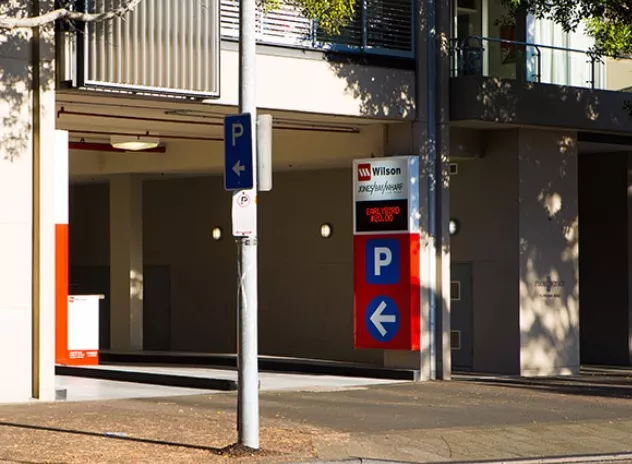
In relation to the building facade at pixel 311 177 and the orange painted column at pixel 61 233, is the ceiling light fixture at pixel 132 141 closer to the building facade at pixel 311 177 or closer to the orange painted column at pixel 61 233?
the building facade at pixel 311 177

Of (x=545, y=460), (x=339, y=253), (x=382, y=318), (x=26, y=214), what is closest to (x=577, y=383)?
(x=382, y=318)

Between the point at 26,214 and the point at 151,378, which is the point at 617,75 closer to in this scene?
the point at 151,378

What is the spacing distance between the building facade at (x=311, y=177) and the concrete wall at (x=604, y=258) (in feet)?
0.12

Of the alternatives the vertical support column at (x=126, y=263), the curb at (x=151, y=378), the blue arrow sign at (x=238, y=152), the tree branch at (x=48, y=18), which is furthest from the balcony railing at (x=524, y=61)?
the blue arrow sign at (x=238, y=152)

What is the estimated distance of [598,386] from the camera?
20.6 meters

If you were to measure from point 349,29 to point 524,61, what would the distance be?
3294mm

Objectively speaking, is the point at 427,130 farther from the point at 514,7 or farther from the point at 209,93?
the point at 209,93

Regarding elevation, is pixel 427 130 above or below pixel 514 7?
below

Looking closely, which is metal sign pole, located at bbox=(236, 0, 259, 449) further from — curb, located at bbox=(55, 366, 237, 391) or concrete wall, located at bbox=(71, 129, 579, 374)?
concrete wall, located at bbox=(71, 129, 579, 374)

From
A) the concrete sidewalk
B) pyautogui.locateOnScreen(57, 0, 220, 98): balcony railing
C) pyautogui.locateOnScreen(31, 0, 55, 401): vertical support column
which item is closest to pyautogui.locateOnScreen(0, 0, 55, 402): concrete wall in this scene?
pyautogui.locateOnScreen(31, 0, 55, 401): vertical support column

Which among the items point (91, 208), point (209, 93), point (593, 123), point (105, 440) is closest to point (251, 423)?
point (105, 440)

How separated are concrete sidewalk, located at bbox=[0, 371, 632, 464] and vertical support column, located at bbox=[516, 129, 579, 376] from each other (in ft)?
10.5

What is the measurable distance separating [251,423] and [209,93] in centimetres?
695

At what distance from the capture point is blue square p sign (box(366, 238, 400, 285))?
21.4 m
